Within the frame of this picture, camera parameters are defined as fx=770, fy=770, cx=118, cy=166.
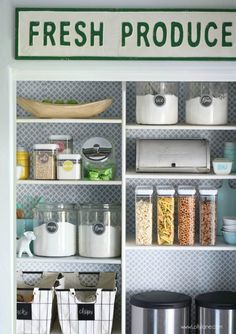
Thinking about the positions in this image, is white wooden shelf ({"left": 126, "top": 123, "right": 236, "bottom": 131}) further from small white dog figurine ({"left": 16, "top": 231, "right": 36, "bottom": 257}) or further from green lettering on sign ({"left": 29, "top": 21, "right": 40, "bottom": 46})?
green lettering on sign ({"left": 29, "top": 21, "right": 40, "bottom": 46})

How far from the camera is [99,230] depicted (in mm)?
4770

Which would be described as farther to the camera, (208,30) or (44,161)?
(44,161)

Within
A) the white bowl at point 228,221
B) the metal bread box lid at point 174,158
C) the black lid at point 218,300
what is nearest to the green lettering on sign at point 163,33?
the metal bread box lid at point 174,158

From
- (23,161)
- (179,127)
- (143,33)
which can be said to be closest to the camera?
(143,33)

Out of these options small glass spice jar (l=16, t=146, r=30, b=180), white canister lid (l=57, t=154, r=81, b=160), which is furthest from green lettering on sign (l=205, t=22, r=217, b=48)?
small glass spice jar (l=16, t=146, r=30, b=180)

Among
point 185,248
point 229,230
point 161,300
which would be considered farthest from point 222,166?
point 161,300

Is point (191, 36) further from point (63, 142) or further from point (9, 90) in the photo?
point (63, 142)

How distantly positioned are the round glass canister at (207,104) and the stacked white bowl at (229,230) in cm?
61

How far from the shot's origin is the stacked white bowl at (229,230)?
4727mm

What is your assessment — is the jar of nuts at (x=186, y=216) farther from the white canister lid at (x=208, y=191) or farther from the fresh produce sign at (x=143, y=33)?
the fresh produce sign at (x=143, y=33)

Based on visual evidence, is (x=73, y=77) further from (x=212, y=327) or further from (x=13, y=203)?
(x=212, y=327)

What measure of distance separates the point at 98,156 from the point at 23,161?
480 millimetres

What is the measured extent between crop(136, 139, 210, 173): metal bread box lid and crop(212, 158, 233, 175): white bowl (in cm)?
4

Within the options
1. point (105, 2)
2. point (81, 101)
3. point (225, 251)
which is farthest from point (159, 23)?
point (225, 251)
